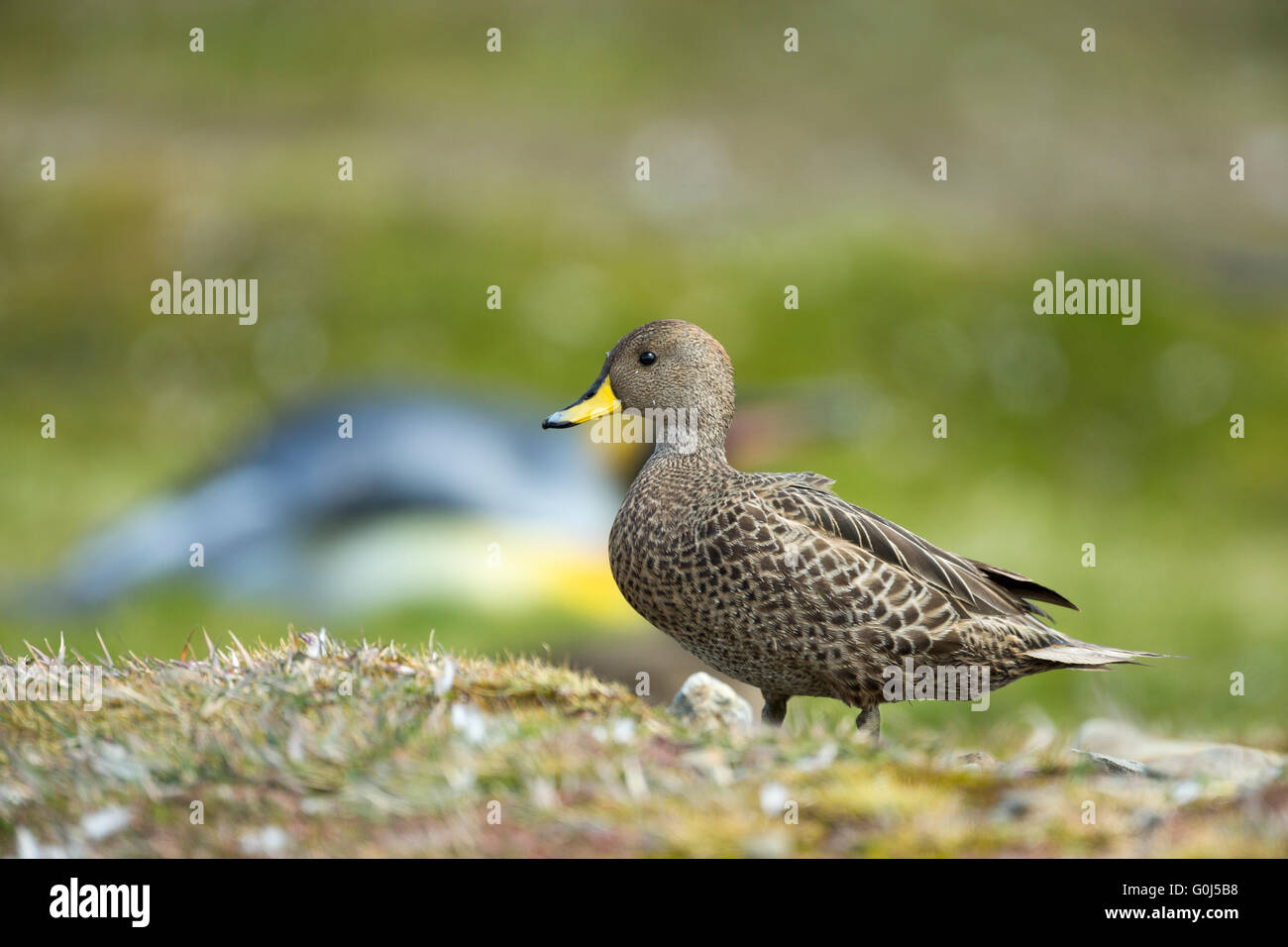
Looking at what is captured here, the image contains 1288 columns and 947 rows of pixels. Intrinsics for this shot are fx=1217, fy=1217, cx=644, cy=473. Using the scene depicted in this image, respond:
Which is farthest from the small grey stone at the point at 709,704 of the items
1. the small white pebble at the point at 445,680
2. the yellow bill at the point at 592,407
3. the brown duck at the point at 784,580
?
the yellow bill at the point at 592,407

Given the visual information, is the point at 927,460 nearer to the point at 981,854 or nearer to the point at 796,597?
the point at 796,597

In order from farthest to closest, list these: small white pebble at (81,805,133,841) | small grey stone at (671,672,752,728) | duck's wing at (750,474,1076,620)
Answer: duck's wing at (750,474,1076,620), small grey stone at (671,672,752,728), small white pebble at (81,805,133,841)

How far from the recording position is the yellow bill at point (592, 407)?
491 cm

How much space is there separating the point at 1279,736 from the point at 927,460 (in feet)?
21.8

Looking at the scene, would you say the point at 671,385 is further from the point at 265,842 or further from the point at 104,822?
the point at 104,822

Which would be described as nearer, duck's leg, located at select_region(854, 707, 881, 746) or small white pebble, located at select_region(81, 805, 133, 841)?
small white pebble, located at select_region(81, 805, 133, 841)

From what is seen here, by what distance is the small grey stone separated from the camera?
4.26 metres

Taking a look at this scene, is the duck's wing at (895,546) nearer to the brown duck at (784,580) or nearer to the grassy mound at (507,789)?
the brown duck at (784,580)

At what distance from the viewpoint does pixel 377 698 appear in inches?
151

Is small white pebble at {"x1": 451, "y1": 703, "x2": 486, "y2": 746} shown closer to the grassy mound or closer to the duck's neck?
the grassy mound

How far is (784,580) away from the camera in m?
4.26

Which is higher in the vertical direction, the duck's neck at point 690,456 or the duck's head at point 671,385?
the duck's head at point 671,385

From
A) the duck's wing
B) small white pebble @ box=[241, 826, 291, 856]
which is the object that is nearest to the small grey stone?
the duck's wing

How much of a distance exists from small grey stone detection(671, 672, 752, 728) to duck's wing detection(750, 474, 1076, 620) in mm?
670
